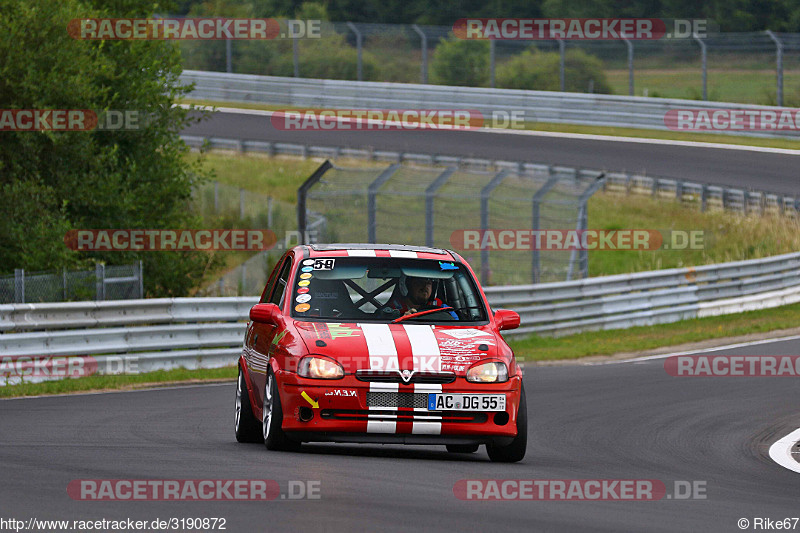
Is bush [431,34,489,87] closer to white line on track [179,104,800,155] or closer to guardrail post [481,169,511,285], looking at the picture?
white line on track [179,104,800,155]

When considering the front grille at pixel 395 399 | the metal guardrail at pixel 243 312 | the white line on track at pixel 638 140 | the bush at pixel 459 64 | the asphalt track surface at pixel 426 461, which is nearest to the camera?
the asphalt track surface at pixel 426 461

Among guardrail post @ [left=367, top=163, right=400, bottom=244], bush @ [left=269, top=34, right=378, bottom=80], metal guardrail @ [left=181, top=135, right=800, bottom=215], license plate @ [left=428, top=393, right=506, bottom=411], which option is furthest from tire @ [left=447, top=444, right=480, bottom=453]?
bush @ [left=269, top=34, right=378, bottom=80]

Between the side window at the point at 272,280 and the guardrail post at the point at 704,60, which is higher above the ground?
the guardrail post at the point at 704,60

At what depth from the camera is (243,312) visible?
17672mm

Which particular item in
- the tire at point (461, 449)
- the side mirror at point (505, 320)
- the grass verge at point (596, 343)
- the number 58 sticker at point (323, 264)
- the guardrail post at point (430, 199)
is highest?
the guardrail post at point (430, 199)

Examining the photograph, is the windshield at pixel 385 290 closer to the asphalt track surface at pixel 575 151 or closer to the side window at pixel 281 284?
the side window at pixel 281 284

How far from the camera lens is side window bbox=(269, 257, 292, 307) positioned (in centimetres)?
1015

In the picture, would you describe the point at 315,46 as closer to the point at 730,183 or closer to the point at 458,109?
the point at 458,109

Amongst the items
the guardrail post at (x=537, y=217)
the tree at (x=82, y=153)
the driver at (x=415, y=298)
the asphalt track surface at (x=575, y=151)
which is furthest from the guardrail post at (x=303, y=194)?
the asphalt track surface at (x=575, y=151)

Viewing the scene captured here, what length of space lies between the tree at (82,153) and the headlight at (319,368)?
37.9 ft

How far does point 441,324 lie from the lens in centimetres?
950

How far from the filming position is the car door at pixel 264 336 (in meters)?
9.54

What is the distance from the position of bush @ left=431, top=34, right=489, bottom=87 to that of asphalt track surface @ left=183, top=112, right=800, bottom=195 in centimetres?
387

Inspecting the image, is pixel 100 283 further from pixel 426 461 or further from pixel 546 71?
pixel 546 71
